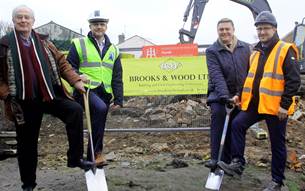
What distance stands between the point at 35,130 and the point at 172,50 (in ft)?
24.4

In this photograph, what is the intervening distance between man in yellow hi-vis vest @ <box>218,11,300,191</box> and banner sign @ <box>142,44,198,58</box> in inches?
185

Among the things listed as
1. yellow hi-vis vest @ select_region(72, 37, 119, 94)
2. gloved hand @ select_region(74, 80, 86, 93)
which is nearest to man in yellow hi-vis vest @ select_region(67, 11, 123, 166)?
yellow hi-vis vest @ select_region(72, 37, 119, 94)

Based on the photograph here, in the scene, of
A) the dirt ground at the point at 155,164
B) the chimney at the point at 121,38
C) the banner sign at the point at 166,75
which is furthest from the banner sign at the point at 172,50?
the chimney at the point at 121,38

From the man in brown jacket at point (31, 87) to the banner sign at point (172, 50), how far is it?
5.53 metres

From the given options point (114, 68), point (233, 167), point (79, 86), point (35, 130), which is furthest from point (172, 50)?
point (35, 130)

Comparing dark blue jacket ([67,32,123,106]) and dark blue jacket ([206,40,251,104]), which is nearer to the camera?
dark blue jacket ([67,32,123,106])

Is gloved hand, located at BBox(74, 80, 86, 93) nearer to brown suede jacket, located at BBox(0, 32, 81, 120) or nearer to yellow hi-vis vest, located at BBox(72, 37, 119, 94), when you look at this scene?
brown suede jacket, located at BBox(0, 32, 81, 120)

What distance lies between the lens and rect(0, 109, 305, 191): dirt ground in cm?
604

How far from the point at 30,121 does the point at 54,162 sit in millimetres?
2723

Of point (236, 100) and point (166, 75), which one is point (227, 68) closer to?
point (236, 100)

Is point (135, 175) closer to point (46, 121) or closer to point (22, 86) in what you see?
point (22, 86)

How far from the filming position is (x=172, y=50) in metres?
12.4

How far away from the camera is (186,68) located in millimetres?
9188

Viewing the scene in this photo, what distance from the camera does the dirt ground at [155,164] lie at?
19.8ft
